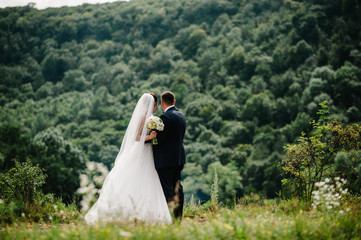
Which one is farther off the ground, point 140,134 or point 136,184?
point 140,134

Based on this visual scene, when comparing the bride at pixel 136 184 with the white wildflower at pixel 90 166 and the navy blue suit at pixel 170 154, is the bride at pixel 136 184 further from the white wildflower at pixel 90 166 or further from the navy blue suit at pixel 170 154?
the white wildflower at pixel 90 166

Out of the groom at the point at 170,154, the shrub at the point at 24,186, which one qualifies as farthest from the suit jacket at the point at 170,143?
the shrub at the point at 24,186

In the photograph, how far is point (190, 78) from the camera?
80.2m

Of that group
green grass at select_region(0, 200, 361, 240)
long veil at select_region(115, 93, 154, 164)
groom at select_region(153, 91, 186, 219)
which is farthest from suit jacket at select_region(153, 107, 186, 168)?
green grass at select_region(0, 200, 361, 240)

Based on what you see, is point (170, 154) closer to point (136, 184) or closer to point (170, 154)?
point (170, 154)

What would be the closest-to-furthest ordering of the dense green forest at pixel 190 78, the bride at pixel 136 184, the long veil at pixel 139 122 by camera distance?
the bride at pixel 136 184 → the long veil at pixel 139 122 → the dense green forest at pixel 190 78

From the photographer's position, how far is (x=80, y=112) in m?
74.4

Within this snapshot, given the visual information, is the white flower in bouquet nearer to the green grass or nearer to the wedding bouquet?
the wedding bouquet

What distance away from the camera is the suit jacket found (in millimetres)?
4785

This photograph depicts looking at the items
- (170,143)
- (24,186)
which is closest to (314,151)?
(170,143)

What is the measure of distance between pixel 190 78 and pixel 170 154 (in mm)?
76230

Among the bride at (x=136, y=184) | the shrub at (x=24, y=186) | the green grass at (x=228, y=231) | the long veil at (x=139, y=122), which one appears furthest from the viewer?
the shrub at (x=24, y=186)

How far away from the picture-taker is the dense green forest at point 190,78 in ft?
136

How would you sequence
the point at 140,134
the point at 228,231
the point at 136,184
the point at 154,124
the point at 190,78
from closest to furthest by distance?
the point at 228,231 < the point at 154,124 < the point at 136,184 < the point at 140,134 < the point at 190,78
